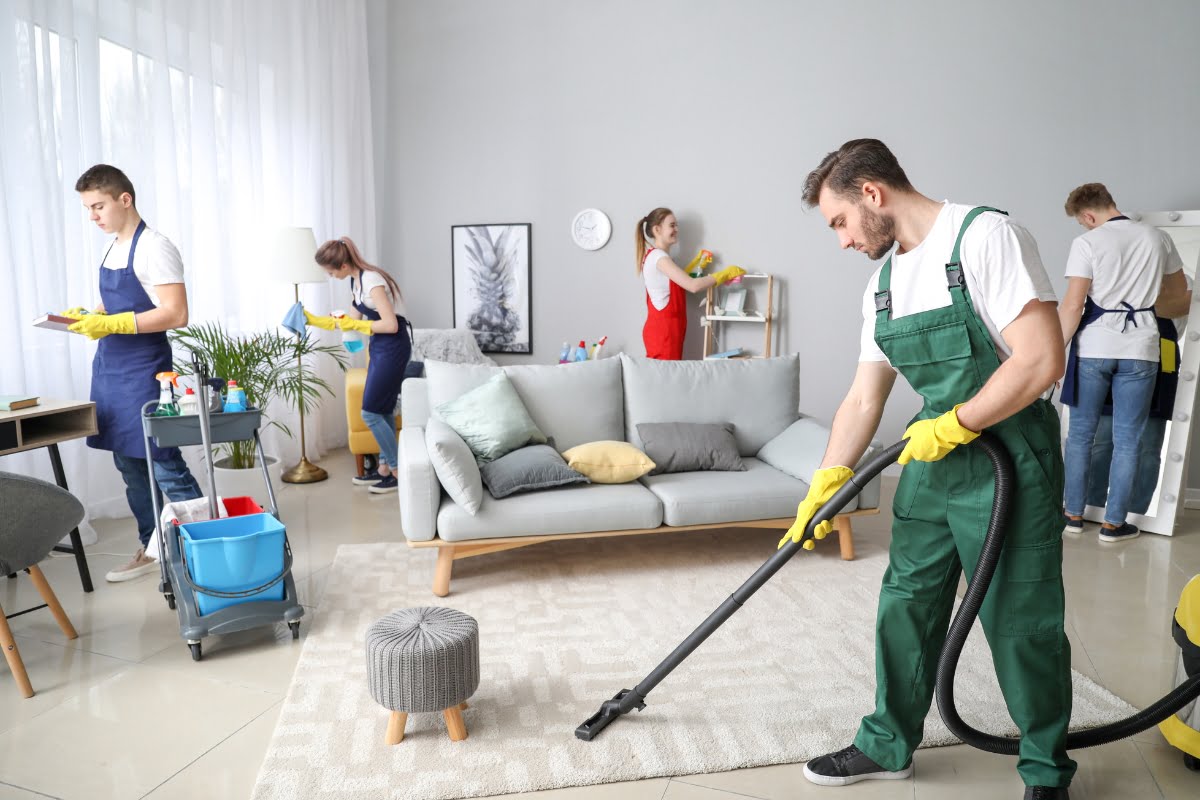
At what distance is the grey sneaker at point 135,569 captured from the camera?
3244mm

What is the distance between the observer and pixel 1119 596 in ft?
10.8

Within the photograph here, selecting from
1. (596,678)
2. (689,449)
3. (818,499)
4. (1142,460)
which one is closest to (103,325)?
(596,678)

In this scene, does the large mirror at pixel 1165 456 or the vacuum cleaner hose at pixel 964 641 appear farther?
the large mirror at pixel 1165 456

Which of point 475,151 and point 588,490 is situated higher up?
point 475,151

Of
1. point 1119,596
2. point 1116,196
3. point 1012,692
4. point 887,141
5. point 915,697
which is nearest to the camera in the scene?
point 1012,692

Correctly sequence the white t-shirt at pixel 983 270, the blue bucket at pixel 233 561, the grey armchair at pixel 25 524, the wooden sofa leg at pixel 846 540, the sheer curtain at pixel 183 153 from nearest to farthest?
the white t-shirt at pixel 983 270, the grey armchair at pixel 25 524, the blue bucket at pixel 233 561, the sheer curtain at pixel 183 153, the wooden sofa leg at pixel 846 540

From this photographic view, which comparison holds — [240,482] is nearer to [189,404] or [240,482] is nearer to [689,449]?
[189,404]

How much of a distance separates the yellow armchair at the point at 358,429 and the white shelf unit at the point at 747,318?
7.00ft

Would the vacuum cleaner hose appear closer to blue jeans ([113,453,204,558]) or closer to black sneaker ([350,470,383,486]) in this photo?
blue jeans ([113,453,204,558])

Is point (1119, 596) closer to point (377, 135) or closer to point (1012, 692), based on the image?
point (1012, 692)

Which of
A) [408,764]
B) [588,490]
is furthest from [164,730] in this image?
[588,490]

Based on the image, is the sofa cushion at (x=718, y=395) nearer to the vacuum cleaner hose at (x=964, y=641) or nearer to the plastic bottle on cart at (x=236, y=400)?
the plastic bottle on cart at (x=236, y=400)

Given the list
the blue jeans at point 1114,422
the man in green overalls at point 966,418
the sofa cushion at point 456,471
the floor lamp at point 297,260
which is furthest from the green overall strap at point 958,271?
the floor lamp at point 297,260

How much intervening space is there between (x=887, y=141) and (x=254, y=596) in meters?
4.29
